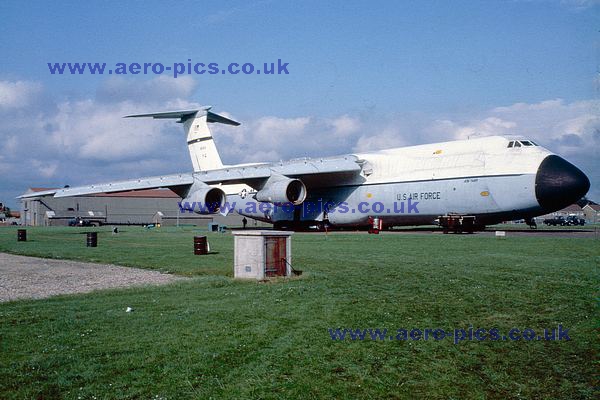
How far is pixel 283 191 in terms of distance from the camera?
33.0 meters

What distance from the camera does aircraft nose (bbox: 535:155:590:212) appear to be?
26.7m

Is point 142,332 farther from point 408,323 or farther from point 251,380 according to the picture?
point 408,323

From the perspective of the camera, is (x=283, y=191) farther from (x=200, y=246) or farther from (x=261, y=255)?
(x=261, y=255)

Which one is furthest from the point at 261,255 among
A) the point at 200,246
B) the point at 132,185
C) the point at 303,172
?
the point at 132,185

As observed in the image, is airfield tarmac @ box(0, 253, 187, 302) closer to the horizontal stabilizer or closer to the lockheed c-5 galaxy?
the lockheed c-5 galaxy

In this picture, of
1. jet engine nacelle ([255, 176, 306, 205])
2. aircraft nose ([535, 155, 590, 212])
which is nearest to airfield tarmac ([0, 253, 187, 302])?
jet engine nacelle ([255, 176, 306, 205])

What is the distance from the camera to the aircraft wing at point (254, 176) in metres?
34.6

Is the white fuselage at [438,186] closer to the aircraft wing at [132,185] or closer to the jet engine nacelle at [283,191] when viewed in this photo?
the jet engine nacelle at [283,191]

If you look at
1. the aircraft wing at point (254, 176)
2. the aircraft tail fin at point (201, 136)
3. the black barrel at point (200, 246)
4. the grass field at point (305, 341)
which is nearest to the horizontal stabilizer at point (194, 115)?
the aircraft tail fin at point (201, 136)

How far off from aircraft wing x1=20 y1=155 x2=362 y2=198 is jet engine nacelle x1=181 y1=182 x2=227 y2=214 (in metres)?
1.43

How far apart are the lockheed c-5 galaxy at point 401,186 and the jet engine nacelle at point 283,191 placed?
60mm

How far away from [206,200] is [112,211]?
242ft

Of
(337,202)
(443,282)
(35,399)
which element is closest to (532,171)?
(337,202)

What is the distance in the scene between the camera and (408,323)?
8227 mm
